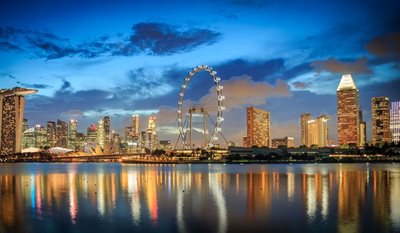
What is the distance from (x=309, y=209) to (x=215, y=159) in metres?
158

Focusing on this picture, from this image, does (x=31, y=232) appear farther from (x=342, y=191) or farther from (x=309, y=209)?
(x=342, y=191)

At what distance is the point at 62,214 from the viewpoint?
34062 mm

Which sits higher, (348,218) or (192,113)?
(192,113)

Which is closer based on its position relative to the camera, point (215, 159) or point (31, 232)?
point (31, 232)

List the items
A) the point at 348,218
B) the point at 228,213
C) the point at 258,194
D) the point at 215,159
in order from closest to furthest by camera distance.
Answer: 1. the point at 348,218
2. the point at 228,213
3. the point at 258,194
4. the point at 215,159

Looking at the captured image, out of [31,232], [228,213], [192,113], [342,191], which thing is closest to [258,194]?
[342,191]

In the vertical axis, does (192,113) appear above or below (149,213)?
above

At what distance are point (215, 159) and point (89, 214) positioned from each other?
161 metres

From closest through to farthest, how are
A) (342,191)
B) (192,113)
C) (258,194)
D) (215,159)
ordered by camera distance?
(258,194) → (342,191) → (192,113) → (215,159)

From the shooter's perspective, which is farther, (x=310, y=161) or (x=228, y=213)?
(x=310, y=161)

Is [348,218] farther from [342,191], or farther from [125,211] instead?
[342,191]

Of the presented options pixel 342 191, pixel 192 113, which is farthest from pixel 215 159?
pixel 342 191

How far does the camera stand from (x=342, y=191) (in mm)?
49938

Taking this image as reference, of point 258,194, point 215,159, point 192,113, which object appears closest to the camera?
point 258,194
